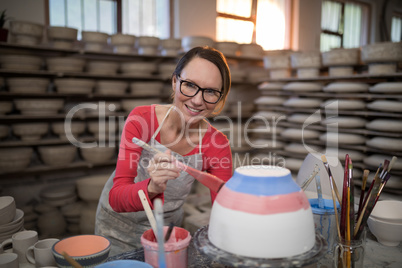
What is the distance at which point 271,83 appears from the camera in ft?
13.0

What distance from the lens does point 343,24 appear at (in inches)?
286

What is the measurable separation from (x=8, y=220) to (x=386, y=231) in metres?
1.62

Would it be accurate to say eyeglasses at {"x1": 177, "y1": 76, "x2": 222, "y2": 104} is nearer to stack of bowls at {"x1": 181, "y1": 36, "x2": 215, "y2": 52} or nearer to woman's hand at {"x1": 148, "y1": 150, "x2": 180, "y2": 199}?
woman's hand at {"x1": 148, "y1": 150, "x2": 180, "y2": 199}

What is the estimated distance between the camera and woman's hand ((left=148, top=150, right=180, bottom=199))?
953 mm

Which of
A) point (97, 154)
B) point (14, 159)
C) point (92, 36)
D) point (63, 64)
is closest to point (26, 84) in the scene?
point (63, 64)

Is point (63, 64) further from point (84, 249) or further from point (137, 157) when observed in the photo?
point (84, 249)

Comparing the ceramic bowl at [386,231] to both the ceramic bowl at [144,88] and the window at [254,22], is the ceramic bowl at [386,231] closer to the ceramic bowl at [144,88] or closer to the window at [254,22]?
the ceramic bowl at [144,88]

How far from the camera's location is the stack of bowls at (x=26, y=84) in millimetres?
3281

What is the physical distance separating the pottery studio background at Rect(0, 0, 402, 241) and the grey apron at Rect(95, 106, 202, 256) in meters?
0.52

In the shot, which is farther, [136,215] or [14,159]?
[14,159]

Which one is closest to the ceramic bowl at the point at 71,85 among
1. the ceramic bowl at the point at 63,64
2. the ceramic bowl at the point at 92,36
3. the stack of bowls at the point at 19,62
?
the ceramic bowl at the point at 63,64

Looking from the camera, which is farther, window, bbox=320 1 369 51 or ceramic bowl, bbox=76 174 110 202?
window, bbox=320 1 369 51

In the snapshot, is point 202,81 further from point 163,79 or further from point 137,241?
point 163,79

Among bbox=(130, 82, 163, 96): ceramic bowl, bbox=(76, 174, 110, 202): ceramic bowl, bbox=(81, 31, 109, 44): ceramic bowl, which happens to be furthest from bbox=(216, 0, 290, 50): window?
bbox=(76, 174, 110, 202): ceramic bowl
